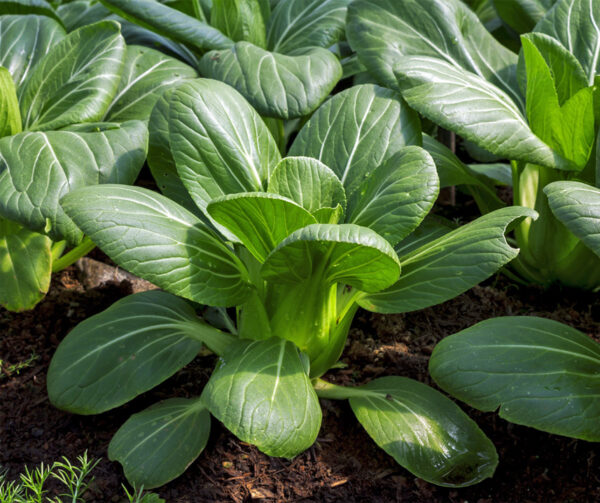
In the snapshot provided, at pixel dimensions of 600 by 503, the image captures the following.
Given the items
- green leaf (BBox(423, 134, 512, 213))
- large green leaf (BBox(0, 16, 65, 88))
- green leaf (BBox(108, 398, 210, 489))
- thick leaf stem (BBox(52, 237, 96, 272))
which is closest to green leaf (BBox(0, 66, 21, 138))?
large green leaf (BBox(0, 16, 65, 88))

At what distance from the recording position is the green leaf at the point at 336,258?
151 cm

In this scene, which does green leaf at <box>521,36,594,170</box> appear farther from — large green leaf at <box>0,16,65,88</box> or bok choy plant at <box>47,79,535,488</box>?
large green leaf at <box>0,16,65,88</box>

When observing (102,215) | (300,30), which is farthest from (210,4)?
(102,215)

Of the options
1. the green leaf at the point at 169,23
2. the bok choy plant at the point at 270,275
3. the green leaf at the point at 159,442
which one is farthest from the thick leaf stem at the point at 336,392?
the green leaf at the point at 169,23

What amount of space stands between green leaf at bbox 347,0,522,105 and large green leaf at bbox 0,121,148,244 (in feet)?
3.22

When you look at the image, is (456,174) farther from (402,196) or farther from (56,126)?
(56,126)

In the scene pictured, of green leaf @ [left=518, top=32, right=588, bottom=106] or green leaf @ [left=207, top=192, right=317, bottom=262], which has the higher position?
green leaf @ [left=518, top=32, right=588, bottom=106]

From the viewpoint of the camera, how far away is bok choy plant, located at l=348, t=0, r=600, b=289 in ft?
6.89

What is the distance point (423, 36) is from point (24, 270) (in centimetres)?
179

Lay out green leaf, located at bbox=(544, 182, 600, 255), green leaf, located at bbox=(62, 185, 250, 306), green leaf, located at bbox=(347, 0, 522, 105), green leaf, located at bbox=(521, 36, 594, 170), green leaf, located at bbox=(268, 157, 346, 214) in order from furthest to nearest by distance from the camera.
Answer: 1. green leaf, located at bbox=(347, 0, 522, 105)
2. green leaf, located at bbox=(521, 36, 594, 170)
3. green leaf, located at bbox=(268, 157, 346, 214)
4. green leaf, located at bbox=(62, 185, 250, 306)
5. green leaf, located at bbox=(544, 182, 600, 255)

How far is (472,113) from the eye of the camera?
82.4 inches

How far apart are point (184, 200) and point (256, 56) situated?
0.70 metres

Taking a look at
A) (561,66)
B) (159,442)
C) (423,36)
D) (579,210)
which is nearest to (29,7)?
(423,36)

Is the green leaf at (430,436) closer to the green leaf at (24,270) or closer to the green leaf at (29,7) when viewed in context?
the green leaf at (24,270)
